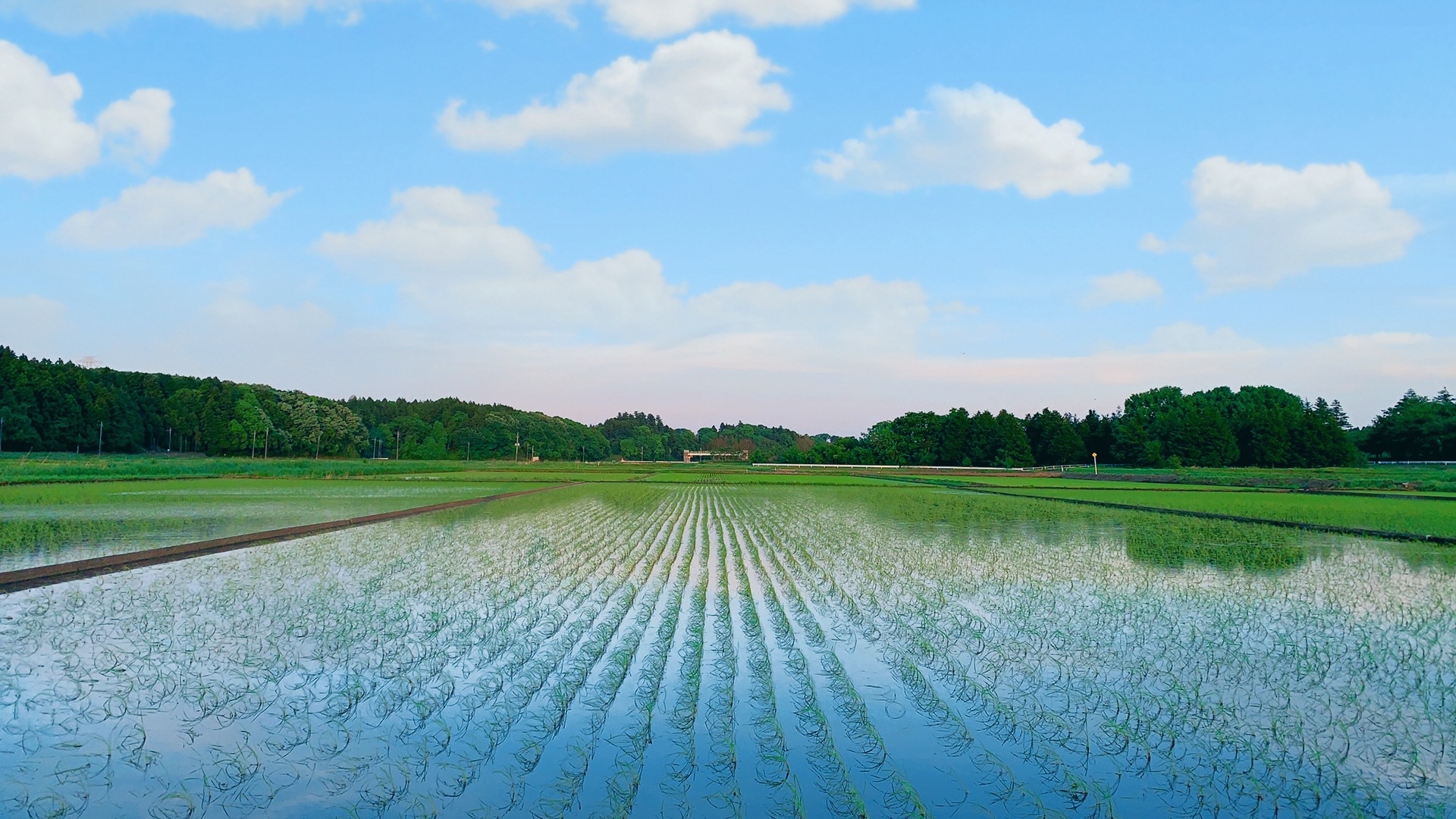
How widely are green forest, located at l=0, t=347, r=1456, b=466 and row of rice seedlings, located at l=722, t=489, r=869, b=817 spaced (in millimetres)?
83312

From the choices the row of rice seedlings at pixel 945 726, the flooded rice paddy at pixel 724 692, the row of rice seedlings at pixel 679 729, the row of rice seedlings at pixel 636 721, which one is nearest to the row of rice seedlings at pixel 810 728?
the flooded rice paddy at pixel 724 692

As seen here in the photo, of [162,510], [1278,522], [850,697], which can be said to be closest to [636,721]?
[850,697]

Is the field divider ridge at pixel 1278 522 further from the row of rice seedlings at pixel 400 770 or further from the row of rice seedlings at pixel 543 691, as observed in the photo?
the row of rice seedlings at pixel 400 770

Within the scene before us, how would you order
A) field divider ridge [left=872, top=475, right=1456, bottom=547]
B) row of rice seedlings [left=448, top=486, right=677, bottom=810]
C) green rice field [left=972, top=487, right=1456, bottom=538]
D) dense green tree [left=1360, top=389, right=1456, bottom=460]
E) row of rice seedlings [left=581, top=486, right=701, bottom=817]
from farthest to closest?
1. dense green tree [left=1360, top=389, right=1456, bottom=460]
2. green rice field [left=972, top=487, right=1456, bottom=538]
3. field divider ridge [left=872, top=475, right=1456, bottom=547]
4. row of rice seedlings [left=448, top=486, right=677, bottom=810]
5. row of rice seedlings [left=581, top=486, right=701, bottom=817]

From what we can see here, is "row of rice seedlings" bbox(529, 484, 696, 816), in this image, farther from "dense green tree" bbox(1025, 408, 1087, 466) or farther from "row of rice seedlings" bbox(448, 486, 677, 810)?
"dense green tree" bbox(1025, 408, 1087, 466)

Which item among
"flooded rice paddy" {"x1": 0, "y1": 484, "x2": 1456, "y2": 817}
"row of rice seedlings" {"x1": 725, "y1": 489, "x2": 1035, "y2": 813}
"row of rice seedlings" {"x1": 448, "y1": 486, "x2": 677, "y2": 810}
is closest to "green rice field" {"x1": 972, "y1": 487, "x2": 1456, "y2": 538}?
"flooded rice paddy" {"x1": 0, "y1": 484, "x2": 1456, "y2": 817}

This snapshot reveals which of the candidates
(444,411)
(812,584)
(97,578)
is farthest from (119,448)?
(812,584)

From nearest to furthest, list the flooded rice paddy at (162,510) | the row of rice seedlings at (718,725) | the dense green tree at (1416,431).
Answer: the row of rice seedlings at (718,725) < the flooded rice paddy at (162,510) < the dense green tree at (1416,431)

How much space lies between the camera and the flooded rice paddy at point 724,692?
4492 mm

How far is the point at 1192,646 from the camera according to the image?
26.2 ft

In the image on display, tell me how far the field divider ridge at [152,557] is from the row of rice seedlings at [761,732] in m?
9.29

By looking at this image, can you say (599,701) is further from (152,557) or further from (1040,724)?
(152,557)

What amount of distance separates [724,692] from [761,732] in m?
0.96

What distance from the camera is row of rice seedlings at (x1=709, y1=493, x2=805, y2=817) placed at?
4379mm
